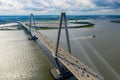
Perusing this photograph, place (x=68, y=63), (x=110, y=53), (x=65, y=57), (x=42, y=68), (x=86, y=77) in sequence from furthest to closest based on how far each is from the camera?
(x=110, y=53), (x=42, y=68), (x=65, y=57), (x=68, y=63), (x=86, y=77)

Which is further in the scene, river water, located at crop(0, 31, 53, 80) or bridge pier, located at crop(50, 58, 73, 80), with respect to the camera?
river water, located at crop(0, 31, 53, 80)

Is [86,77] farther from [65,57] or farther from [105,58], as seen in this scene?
[105,58]

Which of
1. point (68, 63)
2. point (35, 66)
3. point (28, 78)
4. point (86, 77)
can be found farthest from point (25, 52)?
point (86, 77)

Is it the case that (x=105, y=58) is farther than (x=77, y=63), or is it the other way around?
(x=105, y=58)

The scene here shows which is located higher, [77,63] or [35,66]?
[77,63]

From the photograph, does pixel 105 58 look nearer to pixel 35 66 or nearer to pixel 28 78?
pixel 35 66

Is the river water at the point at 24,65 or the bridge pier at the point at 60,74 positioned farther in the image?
the river water at the point at 24,65

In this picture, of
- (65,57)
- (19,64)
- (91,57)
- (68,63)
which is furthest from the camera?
(91,57)

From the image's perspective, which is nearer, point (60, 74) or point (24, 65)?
point (60, 74)

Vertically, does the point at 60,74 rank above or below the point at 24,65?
above

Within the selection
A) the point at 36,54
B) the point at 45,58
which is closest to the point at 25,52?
the point at 36,54
